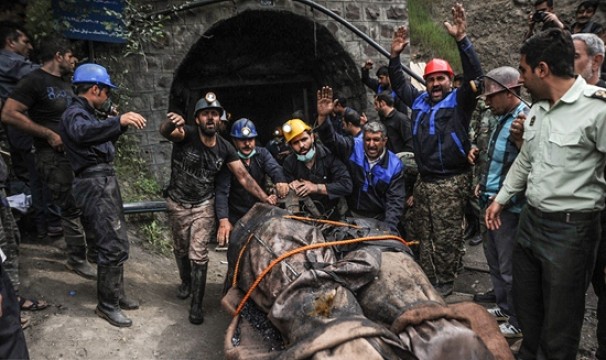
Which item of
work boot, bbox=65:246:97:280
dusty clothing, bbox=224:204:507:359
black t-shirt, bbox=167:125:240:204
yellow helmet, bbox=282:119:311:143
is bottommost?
work boot, bbox=65:246:97:280

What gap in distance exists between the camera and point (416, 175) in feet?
17.7

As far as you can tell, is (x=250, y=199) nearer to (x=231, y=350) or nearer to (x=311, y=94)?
(x=231, y=350)

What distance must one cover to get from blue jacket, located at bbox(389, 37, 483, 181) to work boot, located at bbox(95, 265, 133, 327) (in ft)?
9.86

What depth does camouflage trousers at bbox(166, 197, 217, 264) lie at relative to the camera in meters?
4.34

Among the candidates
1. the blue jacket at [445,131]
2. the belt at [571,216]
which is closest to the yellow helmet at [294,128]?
the blue jacket at [445,131]

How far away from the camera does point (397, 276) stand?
2932mm

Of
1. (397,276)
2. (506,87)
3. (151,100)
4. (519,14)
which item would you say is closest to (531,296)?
(397,276)

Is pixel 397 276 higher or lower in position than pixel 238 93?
lower

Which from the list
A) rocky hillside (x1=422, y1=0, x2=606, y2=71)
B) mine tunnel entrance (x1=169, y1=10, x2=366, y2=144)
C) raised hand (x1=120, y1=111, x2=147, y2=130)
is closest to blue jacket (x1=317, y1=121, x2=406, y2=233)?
raised hand (x1=120, y1=111, x2=147, y2=130)

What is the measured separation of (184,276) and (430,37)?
779 centimetres

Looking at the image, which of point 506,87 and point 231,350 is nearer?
point 231,350

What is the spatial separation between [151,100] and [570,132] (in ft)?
18.2

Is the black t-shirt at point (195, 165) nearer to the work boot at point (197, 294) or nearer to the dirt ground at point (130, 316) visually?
the work boot at point (197, 294)

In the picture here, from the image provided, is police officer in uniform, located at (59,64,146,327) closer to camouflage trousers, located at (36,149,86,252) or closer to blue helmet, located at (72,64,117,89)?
blue helmet, located at (72,64,117,89)
